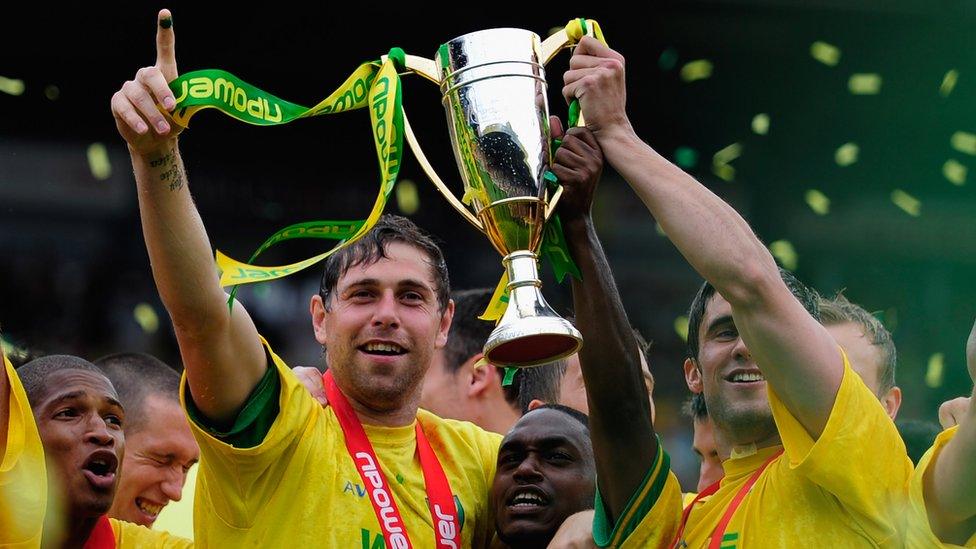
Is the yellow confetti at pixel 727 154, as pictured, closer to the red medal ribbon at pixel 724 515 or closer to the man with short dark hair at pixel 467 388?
the man with short dark hair at pixel 467 388

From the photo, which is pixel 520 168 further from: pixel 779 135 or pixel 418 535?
pixel 779 135

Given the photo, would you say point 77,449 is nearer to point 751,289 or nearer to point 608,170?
point 751,289

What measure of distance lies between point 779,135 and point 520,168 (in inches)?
187

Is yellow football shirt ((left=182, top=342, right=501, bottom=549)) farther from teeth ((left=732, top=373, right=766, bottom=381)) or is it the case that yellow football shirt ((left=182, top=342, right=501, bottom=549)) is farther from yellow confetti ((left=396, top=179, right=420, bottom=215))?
yellow confetti ((left=396, top=179, right=420, bottom=215))

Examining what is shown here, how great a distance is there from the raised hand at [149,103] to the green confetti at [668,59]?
447cm

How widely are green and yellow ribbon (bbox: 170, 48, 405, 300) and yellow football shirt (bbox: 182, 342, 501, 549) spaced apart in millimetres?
369

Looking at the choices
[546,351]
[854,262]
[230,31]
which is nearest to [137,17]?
[230,31]

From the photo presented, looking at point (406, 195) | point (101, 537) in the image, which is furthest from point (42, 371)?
point (406, 195)

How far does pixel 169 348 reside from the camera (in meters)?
7.28

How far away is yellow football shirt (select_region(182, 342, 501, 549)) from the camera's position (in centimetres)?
336

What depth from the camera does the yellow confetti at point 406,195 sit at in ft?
24.7

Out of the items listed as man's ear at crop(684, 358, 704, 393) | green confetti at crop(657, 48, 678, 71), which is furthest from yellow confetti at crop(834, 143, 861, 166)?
man's ear at crop(684, 358, 704, 393)

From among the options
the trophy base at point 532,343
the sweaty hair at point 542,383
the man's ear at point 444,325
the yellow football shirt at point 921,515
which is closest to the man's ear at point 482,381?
the sweaty hair at point 542,383

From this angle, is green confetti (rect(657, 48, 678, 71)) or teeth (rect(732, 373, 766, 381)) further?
green confetti (rect(657, 48, 678, 71))
